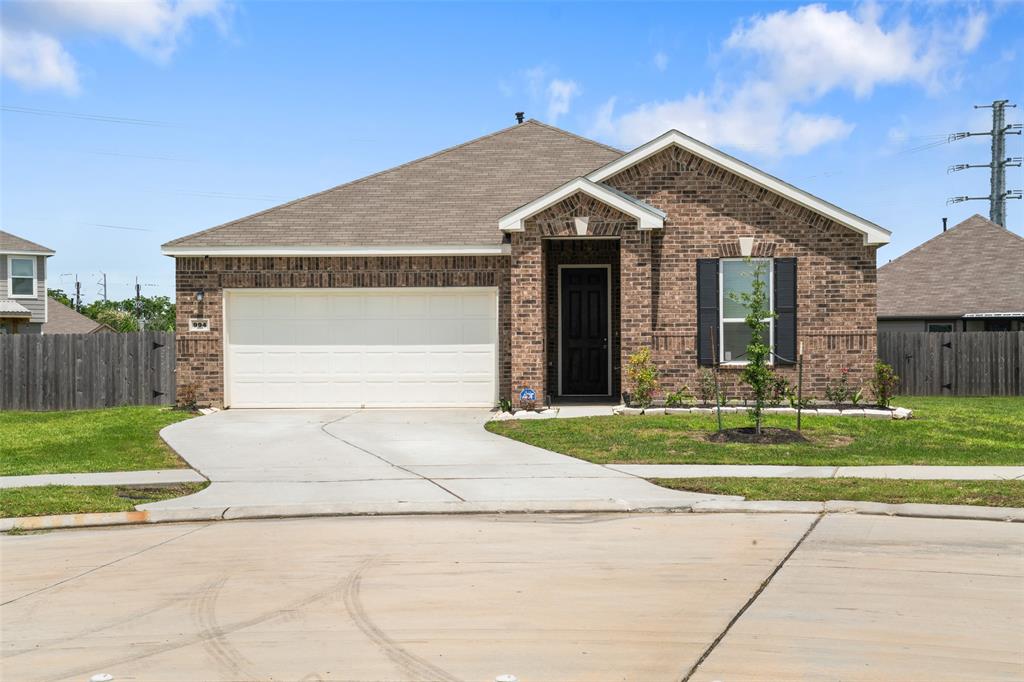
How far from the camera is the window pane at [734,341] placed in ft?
58.4

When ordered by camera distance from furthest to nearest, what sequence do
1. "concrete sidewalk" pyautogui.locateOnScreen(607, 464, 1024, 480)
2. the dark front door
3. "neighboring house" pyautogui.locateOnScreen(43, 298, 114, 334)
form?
1. "neighboring house" pyautogui.locateOnScreen(43, 298, 114, 334)
2. the dark front door
3. "concrete sidewalk" pyautogui.locateOnScreen(607, 464, 1024, 480)

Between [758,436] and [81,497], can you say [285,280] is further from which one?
[758,436]

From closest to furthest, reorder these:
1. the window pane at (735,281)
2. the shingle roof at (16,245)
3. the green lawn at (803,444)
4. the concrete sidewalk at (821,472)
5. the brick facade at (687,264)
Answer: the concrete sidewalk at (821,472) < the green lawn at (803,444) < the brick facade at (687,264) < the window pane at (735,281) < the shingle roof at (16,245)

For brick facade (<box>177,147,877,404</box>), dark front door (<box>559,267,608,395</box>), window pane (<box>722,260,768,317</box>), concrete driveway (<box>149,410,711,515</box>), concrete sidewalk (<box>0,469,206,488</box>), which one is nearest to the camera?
concrete driveway (<box>149,410,711,515</box>)

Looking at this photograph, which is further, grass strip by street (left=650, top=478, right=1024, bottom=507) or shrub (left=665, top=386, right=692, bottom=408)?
shrub (left=665, top=386, right=692, bottom=408)

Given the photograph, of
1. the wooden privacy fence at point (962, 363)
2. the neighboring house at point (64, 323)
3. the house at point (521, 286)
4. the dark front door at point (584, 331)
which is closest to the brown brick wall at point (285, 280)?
the house at point (521, 286)

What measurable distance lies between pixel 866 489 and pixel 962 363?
1671cm

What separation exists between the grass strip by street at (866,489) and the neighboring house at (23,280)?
34331 millimetres

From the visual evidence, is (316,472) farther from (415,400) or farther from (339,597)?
(415,400)

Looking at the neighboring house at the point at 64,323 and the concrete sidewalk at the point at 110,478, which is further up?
the neighboring house at the point at 64,323

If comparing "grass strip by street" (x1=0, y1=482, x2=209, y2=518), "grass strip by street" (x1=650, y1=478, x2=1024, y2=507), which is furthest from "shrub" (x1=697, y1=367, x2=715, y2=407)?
"grass strip by street" (x1=0, y1=482, x2=209, y2=518)

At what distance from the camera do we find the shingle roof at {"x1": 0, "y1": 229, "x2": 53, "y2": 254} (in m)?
37.8

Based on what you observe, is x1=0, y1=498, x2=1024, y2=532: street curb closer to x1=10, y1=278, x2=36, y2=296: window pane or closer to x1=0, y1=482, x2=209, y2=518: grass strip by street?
x1=0, y1=482, x2=209, y2=518: grass strip by street

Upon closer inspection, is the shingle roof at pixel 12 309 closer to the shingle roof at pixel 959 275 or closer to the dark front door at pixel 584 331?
the dark front door at pixel 584 331
